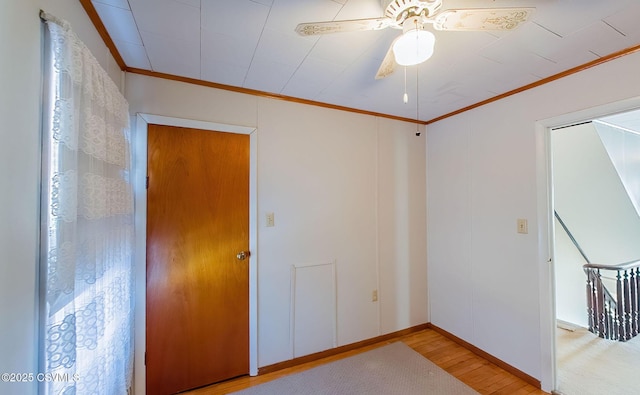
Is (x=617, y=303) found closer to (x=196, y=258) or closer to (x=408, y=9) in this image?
(x=408, y=9)

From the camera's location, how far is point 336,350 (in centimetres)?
246

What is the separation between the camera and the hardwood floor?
1981mm

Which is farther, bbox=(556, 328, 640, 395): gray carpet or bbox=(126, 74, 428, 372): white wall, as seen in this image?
bbox=(126, 74, 428, 372): white wall

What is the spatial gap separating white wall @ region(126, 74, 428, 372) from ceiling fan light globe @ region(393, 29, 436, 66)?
1.35 meters

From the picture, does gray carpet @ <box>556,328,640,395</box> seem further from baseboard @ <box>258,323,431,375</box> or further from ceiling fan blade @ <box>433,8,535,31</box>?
ceiling fan blade @ <box>433,8,535,31</box>

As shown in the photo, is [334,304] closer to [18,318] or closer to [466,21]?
[18,318]

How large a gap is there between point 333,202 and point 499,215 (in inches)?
58.5

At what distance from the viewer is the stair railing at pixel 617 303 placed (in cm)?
271

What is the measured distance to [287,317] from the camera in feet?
7.47

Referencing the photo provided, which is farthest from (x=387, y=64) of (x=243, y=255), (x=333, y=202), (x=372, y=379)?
(x=372, y=379)

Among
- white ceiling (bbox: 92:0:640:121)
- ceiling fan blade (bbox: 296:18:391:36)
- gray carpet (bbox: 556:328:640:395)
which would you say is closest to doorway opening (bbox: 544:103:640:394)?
gray carpet (bbox: 556:328:640:395)

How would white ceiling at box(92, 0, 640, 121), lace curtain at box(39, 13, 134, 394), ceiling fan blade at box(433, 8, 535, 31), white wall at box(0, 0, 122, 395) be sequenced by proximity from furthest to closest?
white ceiling at box(92, 0, 640, 121) → ceiling fan blade at box(433, 8, 535, 31) → lace curtain at box(39, 13, 134, 394) → white wall at box(0, 0, 122, 395)

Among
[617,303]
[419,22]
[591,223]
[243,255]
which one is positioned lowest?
[617,303]

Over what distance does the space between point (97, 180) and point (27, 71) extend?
475mm
